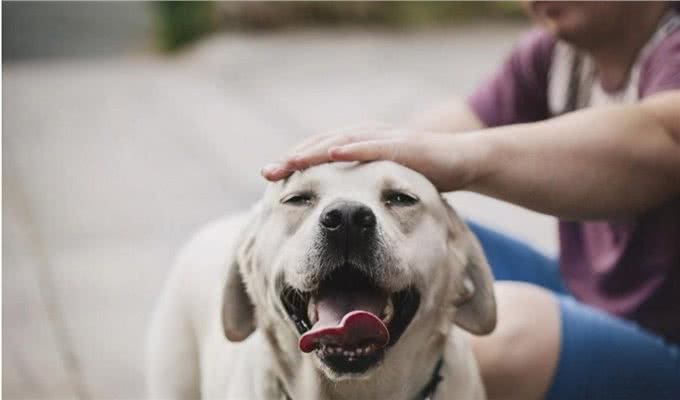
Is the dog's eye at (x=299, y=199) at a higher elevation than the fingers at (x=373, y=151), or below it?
below

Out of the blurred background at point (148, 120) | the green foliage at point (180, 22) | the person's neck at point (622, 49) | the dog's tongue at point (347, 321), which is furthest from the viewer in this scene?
the green foliage at point (180, 22)

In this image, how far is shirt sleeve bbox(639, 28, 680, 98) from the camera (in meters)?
2.16

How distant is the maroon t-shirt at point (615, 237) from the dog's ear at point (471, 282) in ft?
1.61

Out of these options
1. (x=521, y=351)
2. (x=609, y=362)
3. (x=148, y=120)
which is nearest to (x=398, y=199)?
(x=521, y=351)

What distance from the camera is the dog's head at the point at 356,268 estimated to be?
175 cm

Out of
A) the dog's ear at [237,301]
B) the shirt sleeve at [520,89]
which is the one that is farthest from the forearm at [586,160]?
the shirt sleeve at [520,89]

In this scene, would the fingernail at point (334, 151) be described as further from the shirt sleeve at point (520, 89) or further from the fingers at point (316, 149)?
the shirt sleeve at point (520, 89)

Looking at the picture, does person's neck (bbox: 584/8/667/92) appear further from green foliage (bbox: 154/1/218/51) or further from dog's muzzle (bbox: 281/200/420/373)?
green foliage (bbox: 154/1/218/51)

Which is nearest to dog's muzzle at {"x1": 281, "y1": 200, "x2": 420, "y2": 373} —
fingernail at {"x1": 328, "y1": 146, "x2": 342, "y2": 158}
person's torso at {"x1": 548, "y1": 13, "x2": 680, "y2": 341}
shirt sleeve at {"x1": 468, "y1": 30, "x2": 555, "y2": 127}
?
fingernail at {"x1": 328, "y1": 146, "x2": 342, "y2": 158}

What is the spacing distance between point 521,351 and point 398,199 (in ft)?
1.85

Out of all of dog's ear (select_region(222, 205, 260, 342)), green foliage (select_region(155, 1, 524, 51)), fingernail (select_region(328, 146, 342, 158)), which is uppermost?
fingernail (select_region(328, 146, 342, 158))

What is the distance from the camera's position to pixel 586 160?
6.55ft

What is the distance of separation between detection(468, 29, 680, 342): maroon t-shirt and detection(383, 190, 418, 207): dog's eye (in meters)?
0.68

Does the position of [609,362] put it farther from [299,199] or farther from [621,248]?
[299,199]
